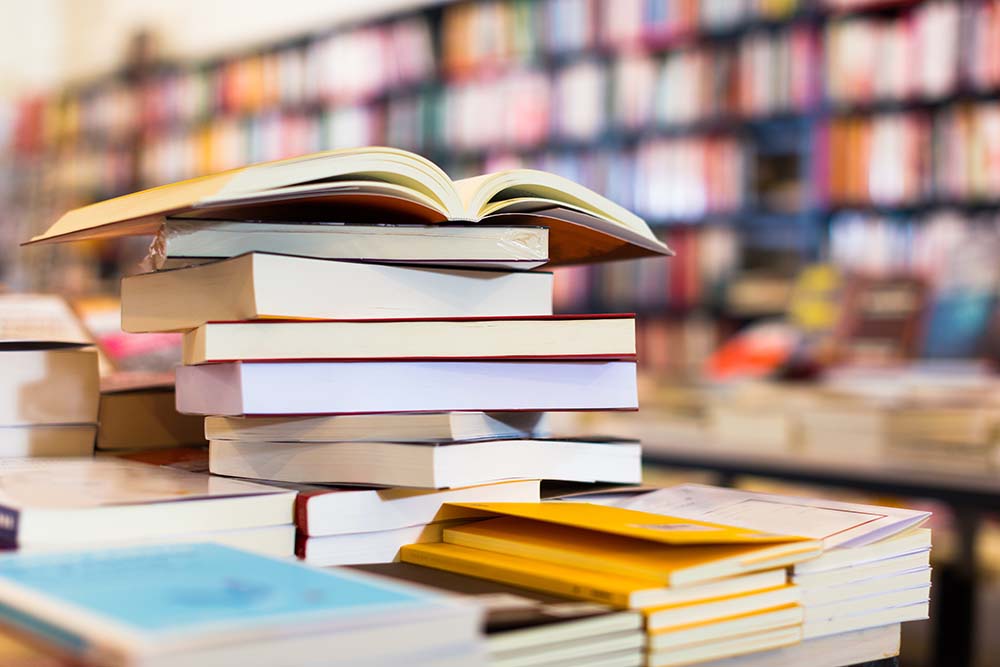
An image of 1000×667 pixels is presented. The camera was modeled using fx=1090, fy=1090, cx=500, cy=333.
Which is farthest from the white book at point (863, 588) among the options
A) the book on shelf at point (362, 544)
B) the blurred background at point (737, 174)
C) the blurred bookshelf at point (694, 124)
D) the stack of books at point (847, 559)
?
the blurred bookshelf at point (694, 124)

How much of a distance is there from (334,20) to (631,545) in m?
5.16

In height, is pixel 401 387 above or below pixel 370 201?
below

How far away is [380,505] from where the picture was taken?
2.23 feet

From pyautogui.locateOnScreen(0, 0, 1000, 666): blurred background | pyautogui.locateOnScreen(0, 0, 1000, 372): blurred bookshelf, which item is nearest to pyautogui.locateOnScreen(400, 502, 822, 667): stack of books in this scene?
pyautogui.locateOnScreen(0, 0, 1000, 666): blurred background

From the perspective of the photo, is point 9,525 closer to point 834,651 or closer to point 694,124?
point 834,651

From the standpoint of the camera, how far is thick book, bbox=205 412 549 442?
2.35 feet

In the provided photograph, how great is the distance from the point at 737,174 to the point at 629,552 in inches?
134

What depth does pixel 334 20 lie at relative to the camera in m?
5.43

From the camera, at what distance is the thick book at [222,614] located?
392 millimetres

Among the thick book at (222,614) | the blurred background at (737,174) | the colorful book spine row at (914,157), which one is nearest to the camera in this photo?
the thick book at (222,614)

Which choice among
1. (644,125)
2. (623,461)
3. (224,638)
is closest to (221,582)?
(224,638)

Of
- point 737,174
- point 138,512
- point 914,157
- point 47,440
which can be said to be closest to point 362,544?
point 138,512

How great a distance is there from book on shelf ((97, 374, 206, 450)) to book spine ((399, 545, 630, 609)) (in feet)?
1.24

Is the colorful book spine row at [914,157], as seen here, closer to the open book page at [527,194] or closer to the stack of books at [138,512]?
the open book page at [527,194]
